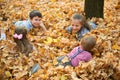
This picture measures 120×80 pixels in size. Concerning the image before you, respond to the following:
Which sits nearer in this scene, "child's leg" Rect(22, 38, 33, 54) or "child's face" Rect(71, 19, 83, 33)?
"child's leg" Rect(22, 38, 33, 54)

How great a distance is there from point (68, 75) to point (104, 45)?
1.50 m

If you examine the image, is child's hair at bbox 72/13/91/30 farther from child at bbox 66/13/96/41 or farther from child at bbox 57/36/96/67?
child at bbox 57/36/96/67

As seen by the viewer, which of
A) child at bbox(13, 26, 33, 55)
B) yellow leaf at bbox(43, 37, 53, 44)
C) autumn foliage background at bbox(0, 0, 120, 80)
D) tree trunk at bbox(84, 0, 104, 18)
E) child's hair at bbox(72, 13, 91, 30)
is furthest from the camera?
tree trunk at bbox(84, 0, 104, 18)

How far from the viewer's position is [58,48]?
21.1ft

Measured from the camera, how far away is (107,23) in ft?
25.3

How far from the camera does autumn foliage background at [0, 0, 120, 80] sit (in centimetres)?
479

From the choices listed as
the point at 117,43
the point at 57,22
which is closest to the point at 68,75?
the point at 117,43

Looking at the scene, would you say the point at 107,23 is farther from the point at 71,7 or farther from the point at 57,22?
the point at 71,7

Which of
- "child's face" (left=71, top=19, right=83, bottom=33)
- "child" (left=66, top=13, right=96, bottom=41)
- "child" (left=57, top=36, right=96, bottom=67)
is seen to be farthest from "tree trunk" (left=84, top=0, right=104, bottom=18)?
"child" (left=57, top=36, right=96, bottom=67)

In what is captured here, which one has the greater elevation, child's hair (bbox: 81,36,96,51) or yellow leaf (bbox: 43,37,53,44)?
child's hair (bbox: 81,36,96,51)

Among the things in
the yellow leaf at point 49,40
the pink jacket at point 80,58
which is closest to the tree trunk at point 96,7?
the yellow leaf at point 49,40

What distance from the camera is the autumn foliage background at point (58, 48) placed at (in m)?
4.79

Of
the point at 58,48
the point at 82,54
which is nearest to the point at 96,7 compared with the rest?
the point at 58,48

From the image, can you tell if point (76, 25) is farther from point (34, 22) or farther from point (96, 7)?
point (96, 7)
